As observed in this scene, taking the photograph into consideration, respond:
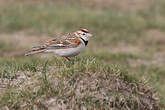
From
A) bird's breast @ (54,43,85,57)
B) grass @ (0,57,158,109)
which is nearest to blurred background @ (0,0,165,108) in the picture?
bird's breast @ (54,43,85,57)

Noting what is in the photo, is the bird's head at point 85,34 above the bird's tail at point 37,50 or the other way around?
above

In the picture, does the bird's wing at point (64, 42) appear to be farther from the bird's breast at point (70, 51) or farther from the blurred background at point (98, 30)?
the blurred background at point (98, 30)

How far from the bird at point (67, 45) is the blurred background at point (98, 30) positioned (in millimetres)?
4939

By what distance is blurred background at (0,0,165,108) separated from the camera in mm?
13734

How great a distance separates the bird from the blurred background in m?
4.94

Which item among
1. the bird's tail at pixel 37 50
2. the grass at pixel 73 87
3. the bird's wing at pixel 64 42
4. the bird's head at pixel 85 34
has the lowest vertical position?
the grass at pixel 73 87

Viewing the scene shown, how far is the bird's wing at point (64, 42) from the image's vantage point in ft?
25.6

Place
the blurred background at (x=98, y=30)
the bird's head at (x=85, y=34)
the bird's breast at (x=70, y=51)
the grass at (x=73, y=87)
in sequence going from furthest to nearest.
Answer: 1. the blurred background at (x=98, y=30)
2. the bird's head at (x=85, y=34)
3. the bird's breast at (x=70, y=51)
4. the grass at (x=73, y=87)

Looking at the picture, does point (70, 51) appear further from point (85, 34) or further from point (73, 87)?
point (73, 87)

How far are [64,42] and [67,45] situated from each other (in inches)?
4.1

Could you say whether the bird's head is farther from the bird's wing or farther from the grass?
the grass

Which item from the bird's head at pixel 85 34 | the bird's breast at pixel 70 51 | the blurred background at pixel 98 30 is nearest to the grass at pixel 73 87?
the bird's breast at pixel 70 51

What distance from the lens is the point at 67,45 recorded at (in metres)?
7.86

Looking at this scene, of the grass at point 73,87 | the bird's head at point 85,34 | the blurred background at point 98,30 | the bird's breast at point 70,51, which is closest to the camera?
the grass at point 73,87
